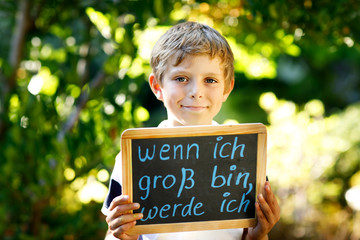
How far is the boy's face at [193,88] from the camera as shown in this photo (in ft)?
4.44

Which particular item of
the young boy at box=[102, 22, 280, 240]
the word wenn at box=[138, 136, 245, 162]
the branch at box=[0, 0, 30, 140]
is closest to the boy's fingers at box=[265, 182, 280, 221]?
the young boy at box=[102, 22, 280, 240]

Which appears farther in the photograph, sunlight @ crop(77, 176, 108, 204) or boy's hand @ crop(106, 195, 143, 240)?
sunlight @ crop(77, 176, 108, 204)

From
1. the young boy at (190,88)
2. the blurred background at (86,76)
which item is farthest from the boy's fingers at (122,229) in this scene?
the blurred background at (86,76)

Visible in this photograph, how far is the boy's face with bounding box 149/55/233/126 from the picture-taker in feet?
4.44

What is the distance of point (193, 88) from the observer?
1.36 meters

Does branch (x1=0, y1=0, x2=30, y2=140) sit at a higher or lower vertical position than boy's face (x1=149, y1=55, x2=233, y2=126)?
higher

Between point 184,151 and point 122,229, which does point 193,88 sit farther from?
point 122,229

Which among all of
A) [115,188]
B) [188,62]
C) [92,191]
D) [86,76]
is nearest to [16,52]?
[86,76]

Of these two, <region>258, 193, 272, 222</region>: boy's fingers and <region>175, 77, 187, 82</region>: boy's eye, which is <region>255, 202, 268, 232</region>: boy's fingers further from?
<region>175, 77, 187, 82</region>: boy's eye

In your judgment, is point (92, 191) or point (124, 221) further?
point (92, 191)

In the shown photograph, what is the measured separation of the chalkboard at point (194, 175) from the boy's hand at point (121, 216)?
0.03 m

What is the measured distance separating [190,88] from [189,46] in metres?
0.13

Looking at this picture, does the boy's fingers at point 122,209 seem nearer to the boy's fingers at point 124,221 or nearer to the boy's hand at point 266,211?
the boy's fingers at point 124,221

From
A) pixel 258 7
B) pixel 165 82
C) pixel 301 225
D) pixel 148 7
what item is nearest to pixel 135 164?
pixel 165 82
